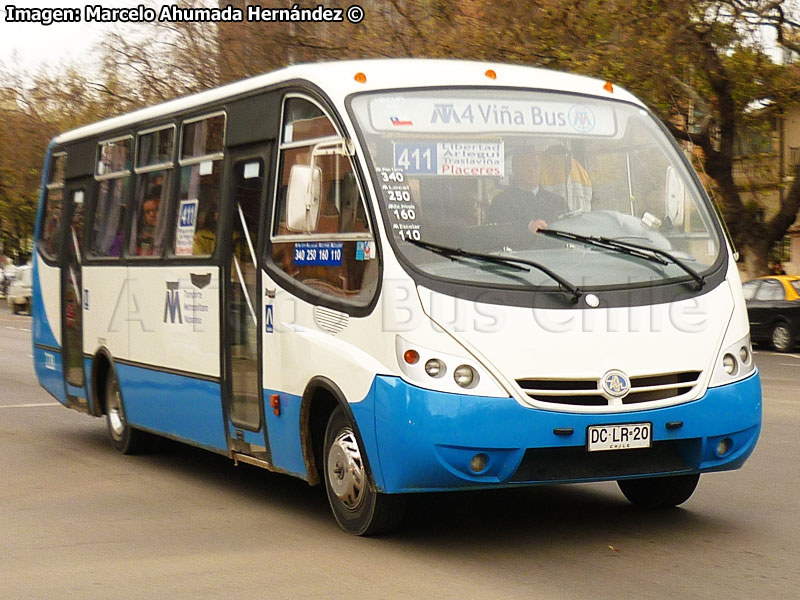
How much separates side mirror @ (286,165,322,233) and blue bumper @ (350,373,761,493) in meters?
1.22

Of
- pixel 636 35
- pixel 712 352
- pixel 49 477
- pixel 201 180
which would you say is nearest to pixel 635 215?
pixel 712 352

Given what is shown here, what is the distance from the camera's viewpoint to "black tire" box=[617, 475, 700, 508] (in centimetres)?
760

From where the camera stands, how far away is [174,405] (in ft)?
31.5

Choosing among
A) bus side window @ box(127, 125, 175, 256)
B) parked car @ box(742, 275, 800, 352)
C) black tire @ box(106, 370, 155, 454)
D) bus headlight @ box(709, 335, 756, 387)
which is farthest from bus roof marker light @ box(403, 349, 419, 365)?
parked car @ box(742, 275, 800, 352)

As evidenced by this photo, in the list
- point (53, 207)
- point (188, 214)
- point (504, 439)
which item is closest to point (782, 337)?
point (53, 207)

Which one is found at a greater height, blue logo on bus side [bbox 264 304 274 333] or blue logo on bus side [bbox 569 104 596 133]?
blue logo on bus side [bbox 569 104 596 133]

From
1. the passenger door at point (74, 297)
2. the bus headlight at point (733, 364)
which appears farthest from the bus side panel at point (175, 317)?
the bus headlight at point (733, 364)

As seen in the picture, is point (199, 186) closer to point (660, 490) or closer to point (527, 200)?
point (527, 200)

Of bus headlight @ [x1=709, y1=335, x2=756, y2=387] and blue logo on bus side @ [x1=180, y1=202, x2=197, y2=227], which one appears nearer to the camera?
bus headlight @ [x1=709, y1=335, x2=756, y2=387]

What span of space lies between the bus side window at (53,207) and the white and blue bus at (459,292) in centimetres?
413

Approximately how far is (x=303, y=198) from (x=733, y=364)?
2483mm

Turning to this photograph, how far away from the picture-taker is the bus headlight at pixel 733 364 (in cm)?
686

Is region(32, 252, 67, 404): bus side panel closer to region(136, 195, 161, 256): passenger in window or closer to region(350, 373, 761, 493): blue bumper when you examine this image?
region(136, 195, 161, 256): passenger in window

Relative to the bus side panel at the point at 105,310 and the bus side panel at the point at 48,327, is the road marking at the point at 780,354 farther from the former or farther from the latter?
the bus side panel at the point at 105,310
